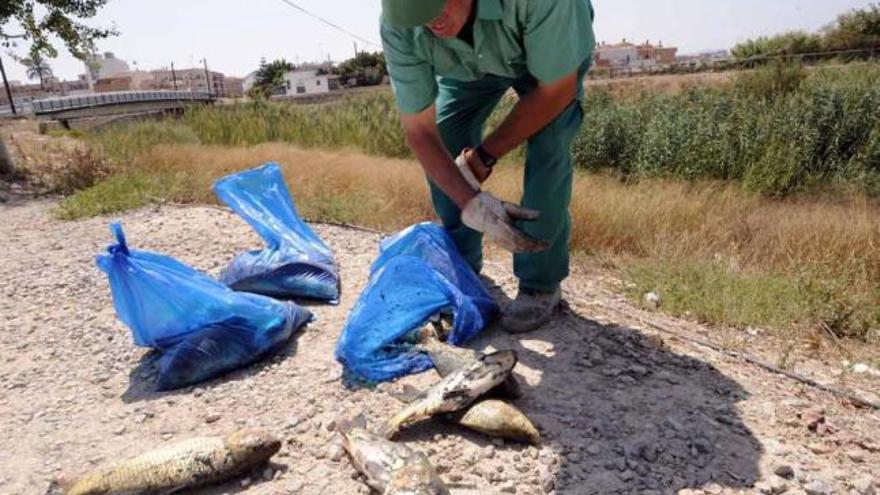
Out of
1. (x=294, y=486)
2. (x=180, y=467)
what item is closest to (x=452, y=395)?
(x=294, y=486)

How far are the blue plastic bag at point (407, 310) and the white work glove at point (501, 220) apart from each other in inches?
15.2

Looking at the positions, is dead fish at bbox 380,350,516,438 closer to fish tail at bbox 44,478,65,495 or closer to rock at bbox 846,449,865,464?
fish tail at bbox 44,478,65,495

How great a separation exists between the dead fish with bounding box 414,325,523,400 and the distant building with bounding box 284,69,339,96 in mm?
48748

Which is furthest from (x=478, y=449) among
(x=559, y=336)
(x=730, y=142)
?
(x=730, y=142)

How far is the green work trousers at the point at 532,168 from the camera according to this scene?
90.7 inches

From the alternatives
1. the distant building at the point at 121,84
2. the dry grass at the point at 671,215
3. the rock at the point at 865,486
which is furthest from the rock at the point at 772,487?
the distant building at the point at 121,84

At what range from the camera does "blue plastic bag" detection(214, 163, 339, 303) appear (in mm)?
2770

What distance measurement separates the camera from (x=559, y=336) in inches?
95.3

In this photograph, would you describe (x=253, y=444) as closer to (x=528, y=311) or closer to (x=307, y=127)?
(x=528, y=311)

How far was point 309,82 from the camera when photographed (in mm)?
53406

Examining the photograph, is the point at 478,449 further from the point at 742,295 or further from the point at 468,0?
the point at 742,295

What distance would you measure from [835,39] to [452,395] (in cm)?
3243

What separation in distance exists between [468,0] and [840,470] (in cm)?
163

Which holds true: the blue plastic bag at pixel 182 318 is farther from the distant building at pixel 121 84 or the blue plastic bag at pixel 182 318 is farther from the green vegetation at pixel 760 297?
the distant building at pixel 121 84
